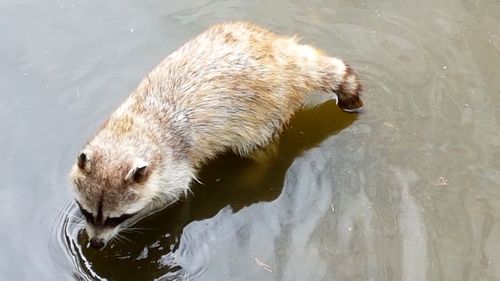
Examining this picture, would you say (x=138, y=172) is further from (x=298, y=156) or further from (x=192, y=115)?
(x=298, y=156)

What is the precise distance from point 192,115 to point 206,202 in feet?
2.25

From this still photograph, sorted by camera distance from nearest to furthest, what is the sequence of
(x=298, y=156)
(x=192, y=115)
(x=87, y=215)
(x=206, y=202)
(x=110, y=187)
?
1. (x=110, y=187)
2. (x=87, y=215)
3. (x=192, y=115)
4. (x=206, y=202)
5. (x=298, y=156)

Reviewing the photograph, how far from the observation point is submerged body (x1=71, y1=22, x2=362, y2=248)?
5461mm

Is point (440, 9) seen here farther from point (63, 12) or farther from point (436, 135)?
point (63, 12)

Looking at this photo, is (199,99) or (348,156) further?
(348,156)

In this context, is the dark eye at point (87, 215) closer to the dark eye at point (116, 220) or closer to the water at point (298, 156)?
the dark eye at point (116, 220)

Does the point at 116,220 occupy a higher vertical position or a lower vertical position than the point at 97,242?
higher

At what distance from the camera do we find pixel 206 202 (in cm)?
628

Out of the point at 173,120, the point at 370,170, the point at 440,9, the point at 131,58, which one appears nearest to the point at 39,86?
the point at 131,58

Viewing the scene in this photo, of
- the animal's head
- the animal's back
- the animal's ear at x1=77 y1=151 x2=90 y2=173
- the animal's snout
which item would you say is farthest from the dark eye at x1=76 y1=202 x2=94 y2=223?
the animal's back

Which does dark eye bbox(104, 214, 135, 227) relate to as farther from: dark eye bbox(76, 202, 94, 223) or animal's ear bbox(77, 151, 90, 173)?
animal's ear bbox(77, 151, 90, 173)

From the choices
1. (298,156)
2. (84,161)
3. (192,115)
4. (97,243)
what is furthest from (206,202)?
(84,161)

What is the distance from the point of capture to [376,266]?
5.80 meters

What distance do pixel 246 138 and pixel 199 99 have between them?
1.62 ft
